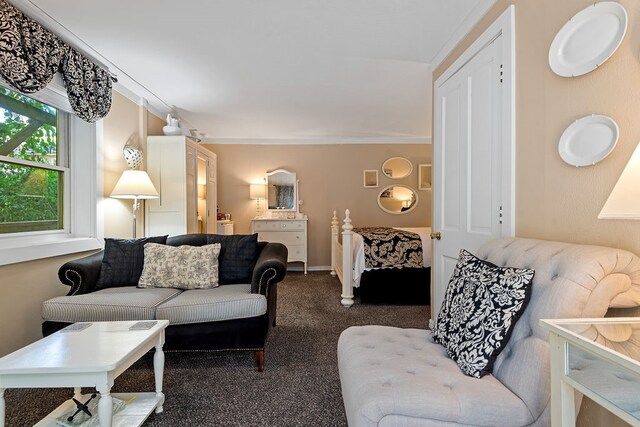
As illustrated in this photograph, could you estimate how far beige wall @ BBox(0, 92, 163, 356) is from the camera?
2.14m

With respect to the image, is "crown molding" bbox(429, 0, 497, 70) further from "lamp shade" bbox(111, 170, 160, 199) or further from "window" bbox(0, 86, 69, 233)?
"window" bbox(0, 86, 69, 233)

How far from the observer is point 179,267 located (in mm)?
2490

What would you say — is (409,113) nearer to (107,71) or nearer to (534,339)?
(107,71)

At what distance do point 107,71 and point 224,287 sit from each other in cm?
221

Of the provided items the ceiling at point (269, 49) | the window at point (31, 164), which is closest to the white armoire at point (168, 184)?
the ceiling at point (269, 49)

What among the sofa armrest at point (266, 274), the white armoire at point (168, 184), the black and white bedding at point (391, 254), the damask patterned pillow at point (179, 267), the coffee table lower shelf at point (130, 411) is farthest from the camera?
the white armoire at point (168, 184)

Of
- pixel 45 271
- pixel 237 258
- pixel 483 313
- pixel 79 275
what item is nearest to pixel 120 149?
pixel 45 271

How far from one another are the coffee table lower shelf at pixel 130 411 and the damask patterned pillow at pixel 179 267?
0.83 meters

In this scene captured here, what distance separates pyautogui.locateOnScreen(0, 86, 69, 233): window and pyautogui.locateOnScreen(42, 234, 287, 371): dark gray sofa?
589 mm

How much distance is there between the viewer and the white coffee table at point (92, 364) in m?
1.25

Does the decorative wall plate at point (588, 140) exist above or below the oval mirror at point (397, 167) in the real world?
below

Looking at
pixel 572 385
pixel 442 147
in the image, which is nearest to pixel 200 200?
pixel 442 147

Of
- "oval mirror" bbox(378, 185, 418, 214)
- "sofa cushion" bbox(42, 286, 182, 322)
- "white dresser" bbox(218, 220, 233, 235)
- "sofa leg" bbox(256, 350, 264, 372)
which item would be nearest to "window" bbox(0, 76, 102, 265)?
"sofa cushion" bbox(42, 286, 182, 322)

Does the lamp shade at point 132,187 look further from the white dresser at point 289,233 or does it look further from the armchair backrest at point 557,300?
the armchair backrest at point 557,300
